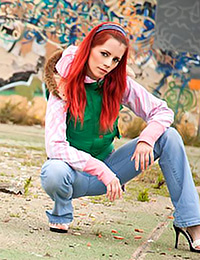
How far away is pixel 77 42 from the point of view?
35.1 ft

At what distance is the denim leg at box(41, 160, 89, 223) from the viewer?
313cm

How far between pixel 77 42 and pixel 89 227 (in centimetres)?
746

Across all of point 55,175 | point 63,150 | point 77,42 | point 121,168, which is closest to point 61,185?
point 55,175

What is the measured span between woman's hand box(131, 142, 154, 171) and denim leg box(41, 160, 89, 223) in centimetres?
31

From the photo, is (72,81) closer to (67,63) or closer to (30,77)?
(67,63)

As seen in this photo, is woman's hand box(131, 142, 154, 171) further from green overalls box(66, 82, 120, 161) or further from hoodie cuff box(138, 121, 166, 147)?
green overalls box(66, 82, 120, 161)

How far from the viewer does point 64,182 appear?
10.4 ft

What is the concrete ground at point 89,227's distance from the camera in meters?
2.93

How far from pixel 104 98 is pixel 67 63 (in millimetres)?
296

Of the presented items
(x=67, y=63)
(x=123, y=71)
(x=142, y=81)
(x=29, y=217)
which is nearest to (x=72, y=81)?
(x=67, y=63)

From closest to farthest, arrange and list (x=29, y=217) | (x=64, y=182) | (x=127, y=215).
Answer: (x=64, y=182) → (x=29, y=217) → (x=127, y=215)

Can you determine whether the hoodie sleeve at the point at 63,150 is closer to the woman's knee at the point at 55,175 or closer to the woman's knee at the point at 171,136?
the woman's knee at the point at 55,175

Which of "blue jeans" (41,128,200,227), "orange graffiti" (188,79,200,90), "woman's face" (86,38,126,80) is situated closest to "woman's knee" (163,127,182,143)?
"blue jeans" (41,128,200,227)

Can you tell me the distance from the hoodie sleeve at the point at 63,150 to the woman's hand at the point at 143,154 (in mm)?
188
